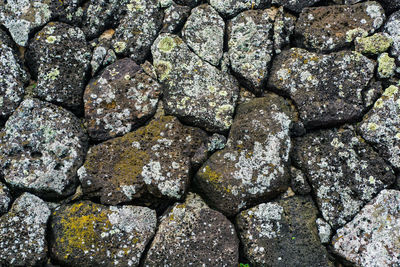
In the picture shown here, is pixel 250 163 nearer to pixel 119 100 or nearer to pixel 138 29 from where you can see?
pixel 119 100

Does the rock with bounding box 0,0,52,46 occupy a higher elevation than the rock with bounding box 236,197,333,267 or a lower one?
higher

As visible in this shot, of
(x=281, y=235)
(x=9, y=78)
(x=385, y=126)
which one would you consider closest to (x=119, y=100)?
(x=9, y=78)

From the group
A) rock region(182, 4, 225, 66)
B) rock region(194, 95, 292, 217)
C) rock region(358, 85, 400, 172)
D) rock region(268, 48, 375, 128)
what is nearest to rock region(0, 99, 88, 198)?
rock region(194, 95, 292, 217)

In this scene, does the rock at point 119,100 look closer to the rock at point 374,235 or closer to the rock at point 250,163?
the rock at point 250,163

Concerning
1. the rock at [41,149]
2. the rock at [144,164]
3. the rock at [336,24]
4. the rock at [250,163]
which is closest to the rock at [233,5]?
the rock at [336,24]

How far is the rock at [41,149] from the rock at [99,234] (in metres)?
0.25

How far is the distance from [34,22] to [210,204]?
218cm

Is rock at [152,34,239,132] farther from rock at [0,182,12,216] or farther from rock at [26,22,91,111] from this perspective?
rock at [0,182,12,216]

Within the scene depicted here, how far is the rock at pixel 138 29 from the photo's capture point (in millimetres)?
3424

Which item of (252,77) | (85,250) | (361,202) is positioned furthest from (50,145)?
(361,202)

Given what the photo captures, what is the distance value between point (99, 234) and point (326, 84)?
2246mm

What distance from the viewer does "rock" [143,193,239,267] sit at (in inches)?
117

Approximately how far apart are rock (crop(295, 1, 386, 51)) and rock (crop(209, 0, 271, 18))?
413 mm

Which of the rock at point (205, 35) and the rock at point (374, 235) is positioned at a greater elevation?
the rock at point (205, 35)
